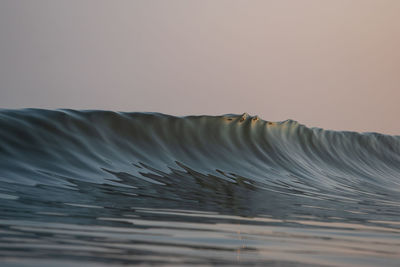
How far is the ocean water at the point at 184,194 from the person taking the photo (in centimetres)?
187

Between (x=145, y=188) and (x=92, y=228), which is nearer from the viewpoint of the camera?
(x=92, y=228)

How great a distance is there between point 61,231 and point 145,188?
2084 millimetres

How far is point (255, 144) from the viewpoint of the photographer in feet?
25.6

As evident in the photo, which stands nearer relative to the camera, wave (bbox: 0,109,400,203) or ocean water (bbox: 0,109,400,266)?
ocean water (bbox: 0,109,400,266)

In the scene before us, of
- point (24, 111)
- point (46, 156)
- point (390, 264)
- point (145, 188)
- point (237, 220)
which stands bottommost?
point (390, 264)

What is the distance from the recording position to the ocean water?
187cm

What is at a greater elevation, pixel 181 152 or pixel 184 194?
pixel 181 152

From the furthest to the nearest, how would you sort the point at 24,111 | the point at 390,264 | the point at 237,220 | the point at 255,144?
the point at 255,144, the point at 24,111, the point at 237,220, the point at 390,264

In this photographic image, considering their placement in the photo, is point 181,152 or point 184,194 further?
point 181,152

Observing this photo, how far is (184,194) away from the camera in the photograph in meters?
4.00

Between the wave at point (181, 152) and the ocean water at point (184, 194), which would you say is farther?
the wave at point (181, 152)

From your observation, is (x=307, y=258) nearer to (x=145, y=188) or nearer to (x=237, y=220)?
(x=237, y=220)

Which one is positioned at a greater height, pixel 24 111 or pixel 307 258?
pixel 24 111

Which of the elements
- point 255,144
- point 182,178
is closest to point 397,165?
point 255,144
